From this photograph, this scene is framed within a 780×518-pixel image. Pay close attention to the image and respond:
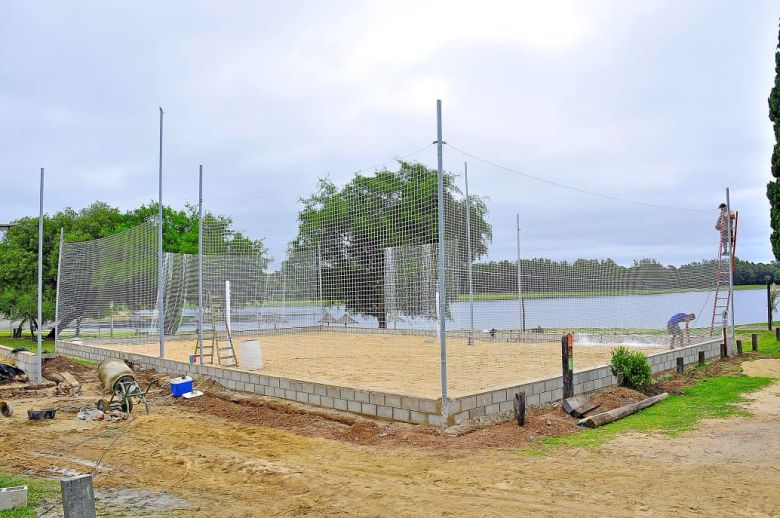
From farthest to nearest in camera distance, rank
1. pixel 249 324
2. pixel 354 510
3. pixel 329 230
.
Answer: pixel 249 324
pixel 329 230
pixel 354 510

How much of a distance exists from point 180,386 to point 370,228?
3.97 meters

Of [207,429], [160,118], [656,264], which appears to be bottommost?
[207,429]

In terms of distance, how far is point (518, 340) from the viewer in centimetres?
1438

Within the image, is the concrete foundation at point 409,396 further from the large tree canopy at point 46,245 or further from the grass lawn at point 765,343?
the large tree canopy at point 46,245

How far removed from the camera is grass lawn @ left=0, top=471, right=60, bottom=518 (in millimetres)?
4031

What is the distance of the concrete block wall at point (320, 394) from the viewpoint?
22.0 feet

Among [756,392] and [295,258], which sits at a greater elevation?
[295,258]

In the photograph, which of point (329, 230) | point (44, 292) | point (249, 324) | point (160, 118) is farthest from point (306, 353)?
point (44, 292)

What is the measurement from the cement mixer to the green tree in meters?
14.3

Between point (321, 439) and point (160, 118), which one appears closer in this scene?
point (321, 439)

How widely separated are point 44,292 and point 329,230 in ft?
48.5

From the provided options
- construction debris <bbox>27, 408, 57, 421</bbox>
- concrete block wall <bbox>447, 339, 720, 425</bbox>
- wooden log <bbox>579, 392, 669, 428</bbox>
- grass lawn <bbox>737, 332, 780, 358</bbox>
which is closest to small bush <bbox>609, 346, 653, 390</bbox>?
concrete block wall <bbox>447, 339, 720, 425</bbox>

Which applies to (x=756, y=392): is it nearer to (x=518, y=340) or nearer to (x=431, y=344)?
(x=518, y=340)

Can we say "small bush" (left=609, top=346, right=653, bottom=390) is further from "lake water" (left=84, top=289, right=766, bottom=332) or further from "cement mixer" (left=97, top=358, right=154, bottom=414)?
"cement mixer" (left=97, top=358, right=154, bottom=414)
